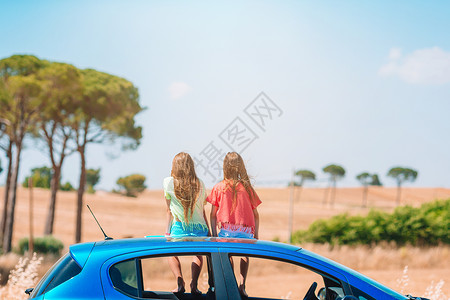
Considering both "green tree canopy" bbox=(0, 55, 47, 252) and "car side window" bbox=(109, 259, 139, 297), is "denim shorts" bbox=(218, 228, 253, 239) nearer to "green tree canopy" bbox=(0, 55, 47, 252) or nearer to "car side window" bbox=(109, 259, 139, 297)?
"car side window" bbox=(109, 259, 139, 297)

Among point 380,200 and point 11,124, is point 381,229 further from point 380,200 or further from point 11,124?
point 380,200

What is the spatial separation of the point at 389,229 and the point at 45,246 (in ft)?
50.1

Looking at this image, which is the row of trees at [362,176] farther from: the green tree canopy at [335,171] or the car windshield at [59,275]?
the car windshield at [59,275]

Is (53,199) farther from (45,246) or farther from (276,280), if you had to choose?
(276,280)

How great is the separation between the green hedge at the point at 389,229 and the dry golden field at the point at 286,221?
0.58 m

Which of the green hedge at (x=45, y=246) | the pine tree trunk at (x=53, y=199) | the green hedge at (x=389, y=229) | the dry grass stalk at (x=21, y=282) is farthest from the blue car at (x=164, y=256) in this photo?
the pine tree trunk at (x=53, y=199)

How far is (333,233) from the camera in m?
21.1

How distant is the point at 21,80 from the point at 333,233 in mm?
15541

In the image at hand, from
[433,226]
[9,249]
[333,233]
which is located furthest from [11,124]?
[433,226]

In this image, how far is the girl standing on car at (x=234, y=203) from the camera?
196 inches

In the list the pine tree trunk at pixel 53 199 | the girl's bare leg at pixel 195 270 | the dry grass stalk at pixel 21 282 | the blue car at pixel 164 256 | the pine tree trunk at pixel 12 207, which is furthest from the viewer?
the pine tree trunk at pixel 53 199

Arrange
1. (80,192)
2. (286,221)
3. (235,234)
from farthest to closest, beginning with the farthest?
(286,221), (80,192), (235,234)

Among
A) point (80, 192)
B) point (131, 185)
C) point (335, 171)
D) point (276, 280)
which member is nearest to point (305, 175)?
point (335, 171)

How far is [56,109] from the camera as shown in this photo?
26.5 meters
